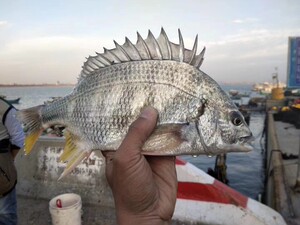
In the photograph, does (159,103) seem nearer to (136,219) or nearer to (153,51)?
(153,51)

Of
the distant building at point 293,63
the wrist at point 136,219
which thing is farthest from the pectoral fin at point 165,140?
the distant building at point 293,63

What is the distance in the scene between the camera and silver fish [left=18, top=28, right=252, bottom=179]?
2070mm

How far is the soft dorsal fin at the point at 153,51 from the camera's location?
2156mm

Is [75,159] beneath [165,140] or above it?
beneath

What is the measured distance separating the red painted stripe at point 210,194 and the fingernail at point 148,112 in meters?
3.28

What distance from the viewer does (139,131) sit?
1972 mm

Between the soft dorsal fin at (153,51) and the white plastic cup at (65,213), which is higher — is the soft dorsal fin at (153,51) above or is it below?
above

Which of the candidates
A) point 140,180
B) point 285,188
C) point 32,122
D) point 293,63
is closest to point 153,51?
point 140,180

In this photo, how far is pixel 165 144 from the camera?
211 cm

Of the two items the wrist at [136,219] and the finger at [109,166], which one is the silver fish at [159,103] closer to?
the finger at [109,166]

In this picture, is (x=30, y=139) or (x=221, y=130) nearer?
(x=221, y=130)

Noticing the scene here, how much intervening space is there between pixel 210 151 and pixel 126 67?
0.89 m

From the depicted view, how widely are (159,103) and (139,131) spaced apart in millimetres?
270

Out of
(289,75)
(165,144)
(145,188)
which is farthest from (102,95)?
(289,75)
